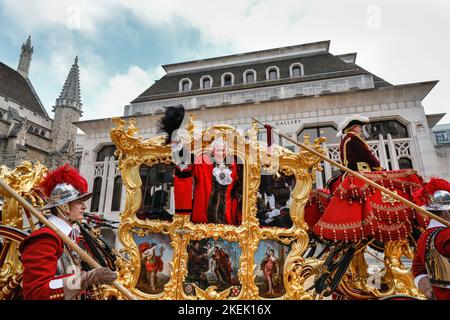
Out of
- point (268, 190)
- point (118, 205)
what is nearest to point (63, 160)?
point (118, 205)

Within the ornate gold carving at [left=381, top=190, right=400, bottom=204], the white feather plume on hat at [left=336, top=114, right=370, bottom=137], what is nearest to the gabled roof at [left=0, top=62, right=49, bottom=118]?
the white feather plume on hat at [left=336, top=114, right=370, bottom=137]

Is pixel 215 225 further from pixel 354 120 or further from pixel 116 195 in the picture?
pixel 116 195

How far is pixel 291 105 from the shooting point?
11.1 metres

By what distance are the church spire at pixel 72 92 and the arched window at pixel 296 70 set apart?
2719cm

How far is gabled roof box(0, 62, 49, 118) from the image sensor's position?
3034 centimetres

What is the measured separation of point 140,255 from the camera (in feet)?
12.4

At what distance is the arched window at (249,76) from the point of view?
15227 millimetres

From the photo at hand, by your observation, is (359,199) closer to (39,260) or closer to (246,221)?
(246,221)

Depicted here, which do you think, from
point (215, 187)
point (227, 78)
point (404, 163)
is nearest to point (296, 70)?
point (227, 78)

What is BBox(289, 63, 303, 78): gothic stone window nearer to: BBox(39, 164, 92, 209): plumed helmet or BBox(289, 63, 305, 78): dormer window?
BBox(289, 63, 305, 78): dormer window

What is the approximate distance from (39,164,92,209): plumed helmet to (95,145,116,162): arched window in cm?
1091

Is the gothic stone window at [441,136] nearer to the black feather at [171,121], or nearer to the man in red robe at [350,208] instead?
the man in red robe at [350,208]

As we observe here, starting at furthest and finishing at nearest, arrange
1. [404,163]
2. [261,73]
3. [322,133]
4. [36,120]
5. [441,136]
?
[36,120], [441,136], [261,73], [322,133], [404,163]

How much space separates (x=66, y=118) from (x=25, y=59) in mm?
15834
